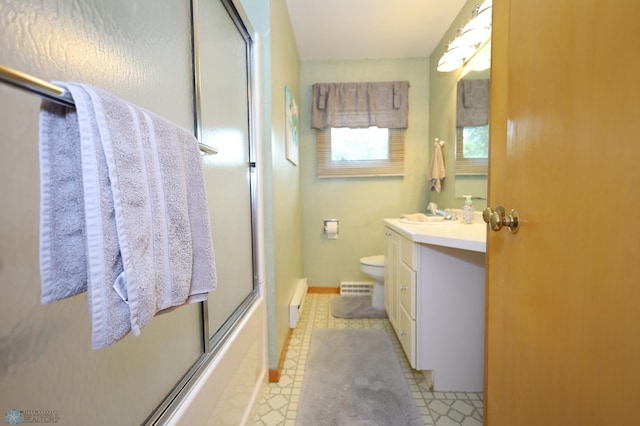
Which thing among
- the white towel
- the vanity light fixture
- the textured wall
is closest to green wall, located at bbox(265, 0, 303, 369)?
the textured wall

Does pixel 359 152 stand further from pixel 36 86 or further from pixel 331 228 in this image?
pixel 36 86

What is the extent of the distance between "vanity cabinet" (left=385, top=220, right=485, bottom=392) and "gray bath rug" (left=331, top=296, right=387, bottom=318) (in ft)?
2.90

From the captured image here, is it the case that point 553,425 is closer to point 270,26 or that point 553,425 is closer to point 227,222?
point 227,222

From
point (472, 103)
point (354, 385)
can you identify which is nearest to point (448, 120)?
point (472, 103)

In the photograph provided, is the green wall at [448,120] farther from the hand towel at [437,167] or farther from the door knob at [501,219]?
the door knob at [501,219]

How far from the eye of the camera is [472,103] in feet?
5.94

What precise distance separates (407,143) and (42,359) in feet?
9.39

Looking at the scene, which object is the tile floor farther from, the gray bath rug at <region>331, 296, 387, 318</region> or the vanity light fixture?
the vanity light fixture

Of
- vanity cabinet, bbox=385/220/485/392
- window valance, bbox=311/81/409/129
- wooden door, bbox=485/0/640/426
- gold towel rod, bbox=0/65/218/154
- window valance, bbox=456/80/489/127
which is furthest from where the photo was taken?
window valance, bbox=311/81/409/129

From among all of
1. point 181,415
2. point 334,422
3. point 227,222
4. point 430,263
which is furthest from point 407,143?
point 181,415

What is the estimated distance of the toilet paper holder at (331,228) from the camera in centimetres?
274

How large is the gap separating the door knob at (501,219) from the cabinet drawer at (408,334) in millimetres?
850

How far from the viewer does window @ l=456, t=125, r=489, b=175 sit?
1.70m

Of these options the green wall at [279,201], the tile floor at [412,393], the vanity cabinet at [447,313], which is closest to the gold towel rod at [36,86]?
the green wall at [279,201]
